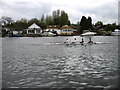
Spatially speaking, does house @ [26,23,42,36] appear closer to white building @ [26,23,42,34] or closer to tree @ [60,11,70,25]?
white building @ [26,23,42,34]

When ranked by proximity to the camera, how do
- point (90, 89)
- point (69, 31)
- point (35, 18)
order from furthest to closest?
1. point (35, 18)
2. point (69, 31)
3. point (90, 89)

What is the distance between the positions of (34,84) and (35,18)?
144718 millimetres

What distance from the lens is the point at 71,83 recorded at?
10852mm

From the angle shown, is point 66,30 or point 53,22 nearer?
point 66,30

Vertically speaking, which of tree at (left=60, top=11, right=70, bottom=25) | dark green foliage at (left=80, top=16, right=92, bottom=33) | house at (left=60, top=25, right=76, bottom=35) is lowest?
house at (left=60, top=25, right=76, bottom=35)

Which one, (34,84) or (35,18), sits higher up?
(35,18)

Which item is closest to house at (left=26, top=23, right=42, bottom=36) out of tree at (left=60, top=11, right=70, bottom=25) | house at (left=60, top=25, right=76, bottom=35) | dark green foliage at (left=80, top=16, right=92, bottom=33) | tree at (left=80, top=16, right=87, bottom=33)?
house at (left=60, top=25, right=76, bottom=35)

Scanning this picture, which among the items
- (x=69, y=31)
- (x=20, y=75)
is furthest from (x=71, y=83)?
(x=69, y=31)

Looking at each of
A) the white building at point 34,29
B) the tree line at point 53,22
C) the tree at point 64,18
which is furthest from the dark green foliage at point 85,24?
A: the white building at point 34,29

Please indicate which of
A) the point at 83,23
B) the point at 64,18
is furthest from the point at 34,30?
the point at 64,18

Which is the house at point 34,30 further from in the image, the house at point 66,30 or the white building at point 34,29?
the house at point 66,30

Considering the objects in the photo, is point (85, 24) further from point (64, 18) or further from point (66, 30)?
point (64, 18)

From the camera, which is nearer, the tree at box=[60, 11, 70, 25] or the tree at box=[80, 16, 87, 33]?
the tree at box=[80, 16, 87, 33]

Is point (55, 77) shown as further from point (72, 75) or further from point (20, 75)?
point (20, 75)
